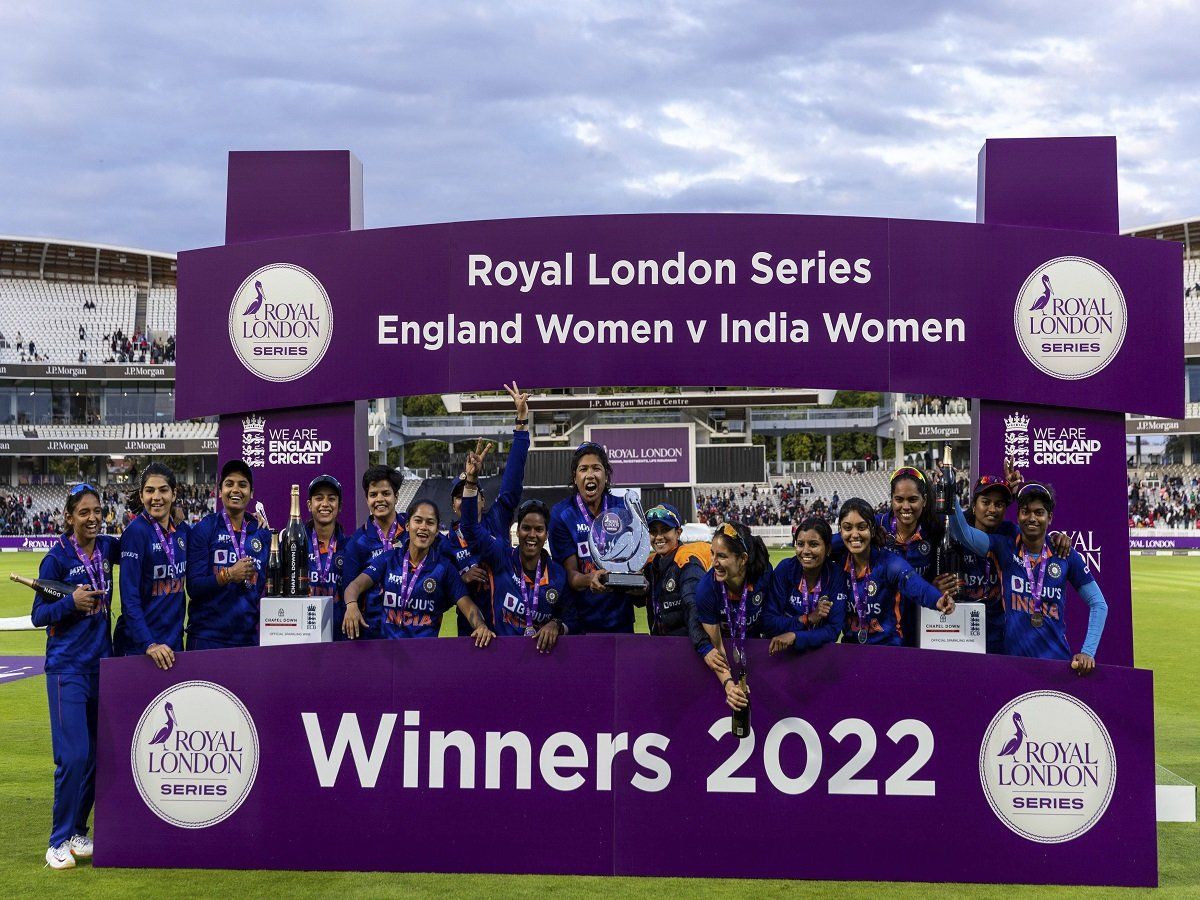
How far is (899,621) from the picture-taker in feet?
19.3

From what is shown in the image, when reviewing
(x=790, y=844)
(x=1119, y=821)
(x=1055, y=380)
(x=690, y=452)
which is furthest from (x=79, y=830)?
(x=690, y=452)

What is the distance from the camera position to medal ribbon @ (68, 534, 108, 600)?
6.02m

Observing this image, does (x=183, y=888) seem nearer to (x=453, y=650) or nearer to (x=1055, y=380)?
(x=453, y=650)

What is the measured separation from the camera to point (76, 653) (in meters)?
6.05

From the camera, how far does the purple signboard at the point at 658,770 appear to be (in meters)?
5.62

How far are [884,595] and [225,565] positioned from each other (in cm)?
349

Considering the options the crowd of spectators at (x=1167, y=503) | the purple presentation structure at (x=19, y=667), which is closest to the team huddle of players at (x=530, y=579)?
the purple presentation structure at (x=19, y=667)

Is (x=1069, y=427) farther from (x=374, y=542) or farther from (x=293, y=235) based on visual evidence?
(x=293, y=235)

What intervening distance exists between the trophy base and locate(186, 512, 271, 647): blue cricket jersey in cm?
194

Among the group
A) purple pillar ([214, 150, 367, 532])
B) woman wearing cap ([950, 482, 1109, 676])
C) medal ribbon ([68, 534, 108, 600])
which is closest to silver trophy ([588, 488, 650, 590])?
woman wearing cap ([950, 482, 1109, 676])

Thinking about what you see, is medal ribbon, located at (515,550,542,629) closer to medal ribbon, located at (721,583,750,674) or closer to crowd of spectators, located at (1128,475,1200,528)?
medal ribbon, located at (721,583,750,674)

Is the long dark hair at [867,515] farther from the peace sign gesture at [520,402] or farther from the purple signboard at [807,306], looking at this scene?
the peace sign gesture at [520,402]

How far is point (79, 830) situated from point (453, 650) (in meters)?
2.15

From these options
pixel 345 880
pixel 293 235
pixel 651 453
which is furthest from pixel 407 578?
pixel 651 453
